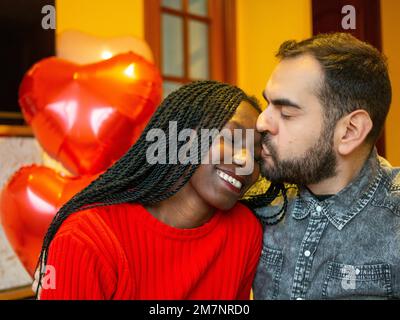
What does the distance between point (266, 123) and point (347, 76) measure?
0.23 m

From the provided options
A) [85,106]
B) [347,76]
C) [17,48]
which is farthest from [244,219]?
[17,48]

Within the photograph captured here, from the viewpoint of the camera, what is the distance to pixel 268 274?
3.85 ft

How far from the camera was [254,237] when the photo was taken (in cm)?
119

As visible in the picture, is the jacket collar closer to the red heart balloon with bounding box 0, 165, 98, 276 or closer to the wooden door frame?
the red heart balloon with bounding box 0, 165, 98, 276

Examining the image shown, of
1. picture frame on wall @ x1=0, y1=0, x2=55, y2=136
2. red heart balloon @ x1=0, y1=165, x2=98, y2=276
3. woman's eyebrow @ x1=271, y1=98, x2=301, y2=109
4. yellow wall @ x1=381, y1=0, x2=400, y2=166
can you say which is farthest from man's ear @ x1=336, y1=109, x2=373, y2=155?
picture frame on wall @ x1=0, y1=0, x2=55, y2=136

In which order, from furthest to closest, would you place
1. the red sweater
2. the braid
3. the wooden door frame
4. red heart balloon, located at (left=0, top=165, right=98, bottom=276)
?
1. the wooden door frame
2. red heart balloon, located at (left=0, top=165, right=98, bottom=276)
3. the braid
4. the red sweater

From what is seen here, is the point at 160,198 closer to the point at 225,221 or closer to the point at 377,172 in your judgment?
the point at 225,221

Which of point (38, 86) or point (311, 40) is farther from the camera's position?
point (38, 86)

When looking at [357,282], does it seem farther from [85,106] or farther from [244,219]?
[85,106]

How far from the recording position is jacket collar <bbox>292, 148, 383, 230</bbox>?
1092mm

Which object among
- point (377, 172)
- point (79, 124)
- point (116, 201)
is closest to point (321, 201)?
point (377, 172)

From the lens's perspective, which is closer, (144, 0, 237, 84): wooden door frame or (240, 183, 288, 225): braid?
(240, 183, 288, 225): braid

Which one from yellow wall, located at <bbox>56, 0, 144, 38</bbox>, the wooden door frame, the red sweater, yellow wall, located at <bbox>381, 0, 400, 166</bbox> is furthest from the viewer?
the wooden door frame
